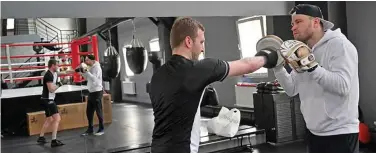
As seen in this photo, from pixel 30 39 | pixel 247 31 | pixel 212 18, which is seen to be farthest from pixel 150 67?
pixel 247 31

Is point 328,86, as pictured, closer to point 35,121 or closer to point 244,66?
A: point 244,66

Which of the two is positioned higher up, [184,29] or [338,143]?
[184,29]

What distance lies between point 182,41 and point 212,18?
3.15 meters

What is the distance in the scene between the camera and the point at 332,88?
74.6 inches

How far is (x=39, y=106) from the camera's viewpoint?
400 cm

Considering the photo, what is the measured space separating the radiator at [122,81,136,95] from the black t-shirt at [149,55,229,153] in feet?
9.02

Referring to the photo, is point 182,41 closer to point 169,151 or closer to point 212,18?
point 169,151

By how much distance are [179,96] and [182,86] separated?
1.8 inches

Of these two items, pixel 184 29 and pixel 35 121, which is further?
pixel 35 121

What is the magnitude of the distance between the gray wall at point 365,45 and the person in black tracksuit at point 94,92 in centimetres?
348

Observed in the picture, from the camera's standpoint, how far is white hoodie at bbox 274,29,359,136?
6.23 ft

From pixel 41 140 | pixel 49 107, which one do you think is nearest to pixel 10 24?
pixel 49 107

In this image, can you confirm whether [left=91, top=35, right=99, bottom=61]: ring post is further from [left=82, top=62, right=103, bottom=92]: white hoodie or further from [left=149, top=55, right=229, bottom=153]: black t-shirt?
[left=149, top=55, right=229, bottom=153]: black t-shirt

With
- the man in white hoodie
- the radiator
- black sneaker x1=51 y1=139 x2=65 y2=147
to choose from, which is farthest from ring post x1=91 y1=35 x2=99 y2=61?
the man in white hoodie
